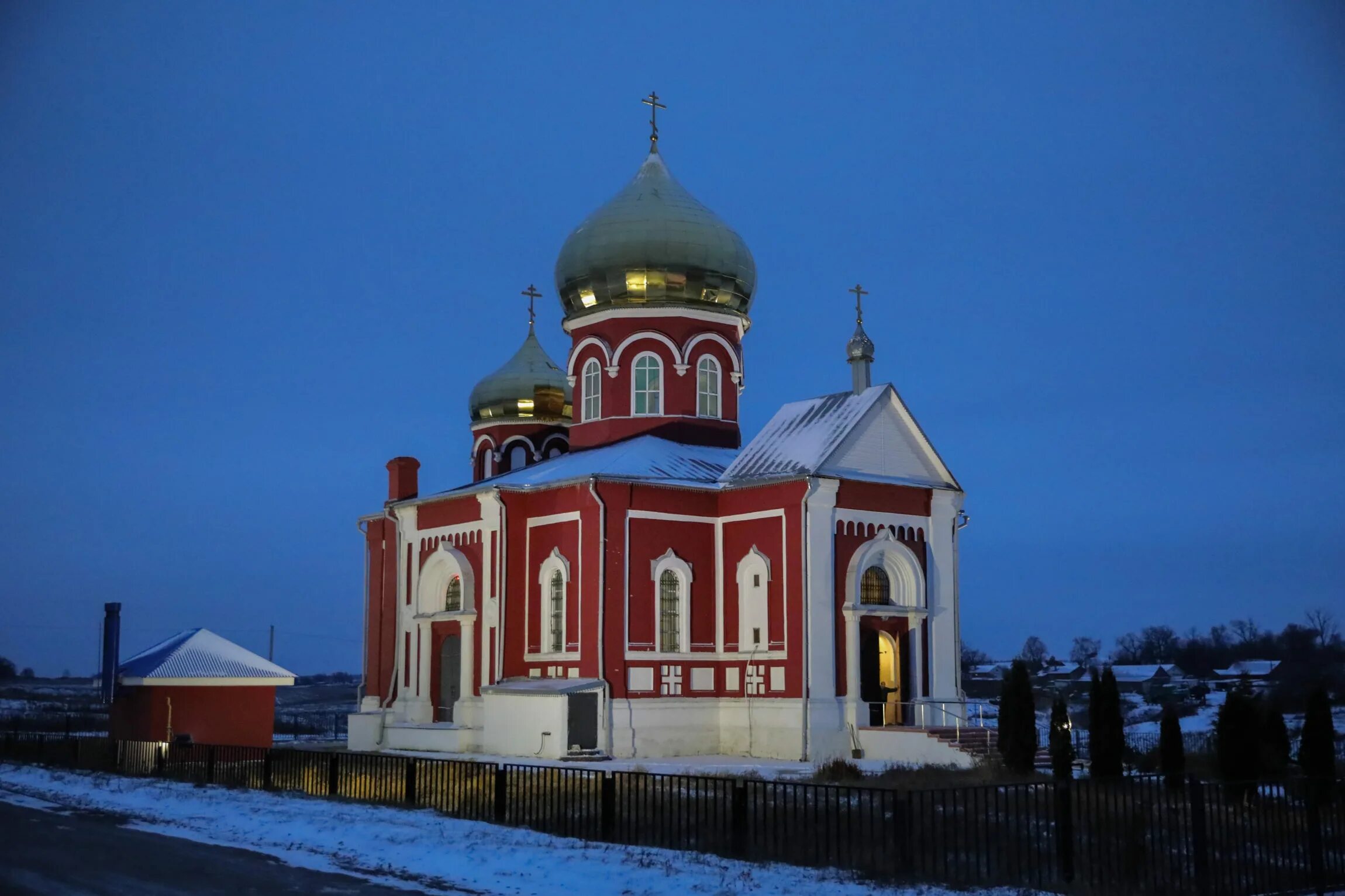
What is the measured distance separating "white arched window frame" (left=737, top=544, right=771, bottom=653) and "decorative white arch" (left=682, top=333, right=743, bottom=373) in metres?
5.38

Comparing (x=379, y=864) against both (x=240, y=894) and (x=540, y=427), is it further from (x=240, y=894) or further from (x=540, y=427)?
(x=540, y=427)

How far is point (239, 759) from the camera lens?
64.5 feet

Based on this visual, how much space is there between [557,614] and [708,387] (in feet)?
20.6

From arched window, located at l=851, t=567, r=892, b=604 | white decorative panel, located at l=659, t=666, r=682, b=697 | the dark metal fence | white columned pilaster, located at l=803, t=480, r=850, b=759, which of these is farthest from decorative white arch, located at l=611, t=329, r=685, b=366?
the dark metal fence

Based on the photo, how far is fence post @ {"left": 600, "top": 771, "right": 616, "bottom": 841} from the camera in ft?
46.8

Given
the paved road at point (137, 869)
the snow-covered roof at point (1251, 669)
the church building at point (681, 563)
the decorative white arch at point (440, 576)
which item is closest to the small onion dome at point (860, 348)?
the church building at point (681, 563)

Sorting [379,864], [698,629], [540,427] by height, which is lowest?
[379,864]

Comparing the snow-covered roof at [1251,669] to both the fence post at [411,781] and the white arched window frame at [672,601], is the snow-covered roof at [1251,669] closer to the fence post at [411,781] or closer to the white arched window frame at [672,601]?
the white arched window frame at [672,601]

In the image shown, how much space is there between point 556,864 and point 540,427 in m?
24.7

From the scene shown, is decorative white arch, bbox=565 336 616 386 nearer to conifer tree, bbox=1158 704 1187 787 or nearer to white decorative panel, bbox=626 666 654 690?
white decorative panel, bbox=626 666 654 690

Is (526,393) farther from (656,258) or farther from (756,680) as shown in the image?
(756,680)

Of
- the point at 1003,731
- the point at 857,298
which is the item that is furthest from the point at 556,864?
the point at 857,298

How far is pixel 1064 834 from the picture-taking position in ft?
40.8

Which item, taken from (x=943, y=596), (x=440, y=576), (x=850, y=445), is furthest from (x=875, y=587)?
(x=440, y=576)
